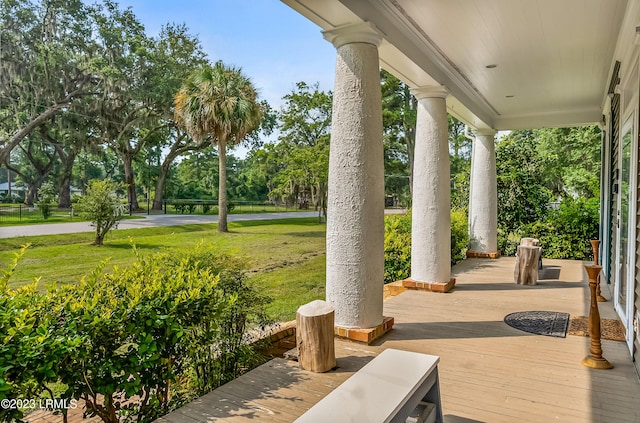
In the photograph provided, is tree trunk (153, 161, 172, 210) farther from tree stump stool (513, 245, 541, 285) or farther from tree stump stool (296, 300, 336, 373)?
tree stump stool (513, 245, 541, 285)

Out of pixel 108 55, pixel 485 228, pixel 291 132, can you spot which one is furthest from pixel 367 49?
pixel 485 228

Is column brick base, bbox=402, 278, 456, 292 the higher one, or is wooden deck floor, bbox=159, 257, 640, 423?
column brick base, bbox=402, 278, 456, 292

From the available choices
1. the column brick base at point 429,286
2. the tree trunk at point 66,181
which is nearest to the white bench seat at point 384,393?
the tree trunk at point 66,181

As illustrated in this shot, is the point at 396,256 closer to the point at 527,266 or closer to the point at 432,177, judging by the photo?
the point at 432,177

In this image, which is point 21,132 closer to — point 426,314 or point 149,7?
point 149,7

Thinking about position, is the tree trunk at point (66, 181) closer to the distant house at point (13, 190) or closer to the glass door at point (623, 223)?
the distant house at point (13, 190)

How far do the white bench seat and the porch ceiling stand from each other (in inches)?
94.5

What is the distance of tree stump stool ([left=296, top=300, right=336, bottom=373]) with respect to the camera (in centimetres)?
279

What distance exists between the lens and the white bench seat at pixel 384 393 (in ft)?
5.39

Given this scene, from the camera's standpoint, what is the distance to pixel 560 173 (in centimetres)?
1319

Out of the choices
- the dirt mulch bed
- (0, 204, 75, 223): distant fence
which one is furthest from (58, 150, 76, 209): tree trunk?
the dirt mulch bed

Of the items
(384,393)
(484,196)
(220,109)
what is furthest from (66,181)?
(484,196)

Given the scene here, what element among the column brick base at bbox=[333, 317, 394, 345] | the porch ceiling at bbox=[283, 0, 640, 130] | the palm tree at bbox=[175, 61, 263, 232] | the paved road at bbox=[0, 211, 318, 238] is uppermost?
the porch ceiling at bbox=[283, 0, 640, 130]

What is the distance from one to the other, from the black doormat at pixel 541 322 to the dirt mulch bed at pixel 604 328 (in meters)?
0.06
